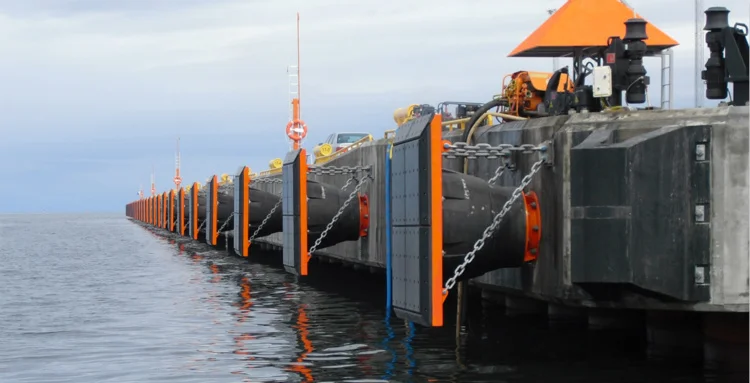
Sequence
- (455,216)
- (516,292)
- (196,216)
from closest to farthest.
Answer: (455,216) < (516,292) < (196,216)

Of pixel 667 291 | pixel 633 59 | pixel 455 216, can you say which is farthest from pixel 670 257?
pixel 633 59

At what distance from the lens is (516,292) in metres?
17.2

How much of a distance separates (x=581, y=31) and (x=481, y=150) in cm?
1073

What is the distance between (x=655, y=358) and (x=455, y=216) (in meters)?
3.12

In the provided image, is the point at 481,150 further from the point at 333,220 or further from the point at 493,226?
the point at 333,220

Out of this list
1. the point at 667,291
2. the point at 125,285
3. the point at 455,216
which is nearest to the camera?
the point at 667,291

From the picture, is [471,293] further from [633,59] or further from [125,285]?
[125,285]

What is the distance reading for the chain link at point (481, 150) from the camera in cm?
1545

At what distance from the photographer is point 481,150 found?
52.6 feet

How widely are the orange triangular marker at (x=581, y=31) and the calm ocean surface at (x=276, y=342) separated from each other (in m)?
6.49

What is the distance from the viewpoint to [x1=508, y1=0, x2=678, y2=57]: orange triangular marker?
25.5 metres

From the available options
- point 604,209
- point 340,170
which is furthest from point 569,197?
point 340,170

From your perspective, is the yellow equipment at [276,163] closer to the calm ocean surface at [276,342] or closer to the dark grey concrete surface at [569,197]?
the calm ocean surface at [276,342]

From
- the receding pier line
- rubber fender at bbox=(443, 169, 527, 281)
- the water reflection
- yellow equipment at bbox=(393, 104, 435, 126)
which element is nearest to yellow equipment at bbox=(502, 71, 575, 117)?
the receding pier line
